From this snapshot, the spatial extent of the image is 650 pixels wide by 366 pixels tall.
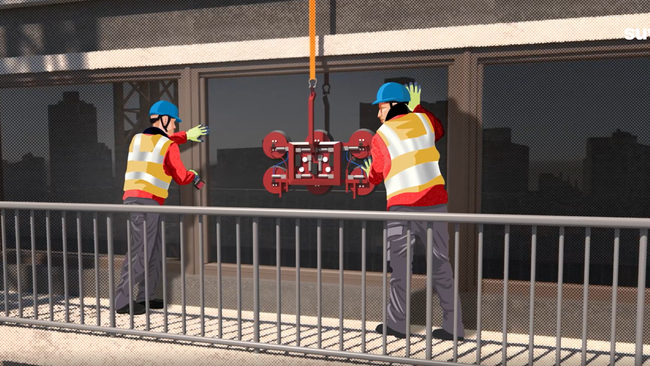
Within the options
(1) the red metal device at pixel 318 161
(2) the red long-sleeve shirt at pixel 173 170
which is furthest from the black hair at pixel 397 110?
(2) the red long-sleeve shirt at pixel 173 170

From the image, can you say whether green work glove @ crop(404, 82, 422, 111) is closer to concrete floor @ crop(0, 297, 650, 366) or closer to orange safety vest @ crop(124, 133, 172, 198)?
concrete floor @ crop(0, 297, 650, 366)

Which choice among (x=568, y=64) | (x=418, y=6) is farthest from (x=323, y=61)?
(x=568, y=64)

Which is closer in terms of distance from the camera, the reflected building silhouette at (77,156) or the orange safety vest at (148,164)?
the orange safety vest at (148,164)

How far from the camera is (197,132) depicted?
5281 millimetres

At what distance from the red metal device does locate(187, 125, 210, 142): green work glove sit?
2.00ft

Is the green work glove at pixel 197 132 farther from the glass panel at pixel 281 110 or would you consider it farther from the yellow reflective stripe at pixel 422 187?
the yellow reflective stripe at pixel 422 187

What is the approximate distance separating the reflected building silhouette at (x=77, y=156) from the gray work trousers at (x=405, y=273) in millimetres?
3396

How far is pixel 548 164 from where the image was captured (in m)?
4.71

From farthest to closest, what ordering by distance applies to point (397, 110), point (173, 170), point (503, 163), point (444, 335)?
point (173, 170), point (503, 163), point (397, 110), point (444, 335)

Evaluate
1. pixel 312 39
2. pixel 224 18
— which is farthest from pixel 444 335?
pixel 224 18

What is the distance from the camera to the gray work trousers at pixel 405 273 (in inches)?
162

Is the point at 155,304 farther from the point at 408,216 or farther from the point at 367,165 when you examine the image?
the point at 408,216

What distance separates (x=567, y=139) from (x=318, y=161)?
7.04ft

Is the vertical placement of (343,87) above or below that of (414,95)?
above
